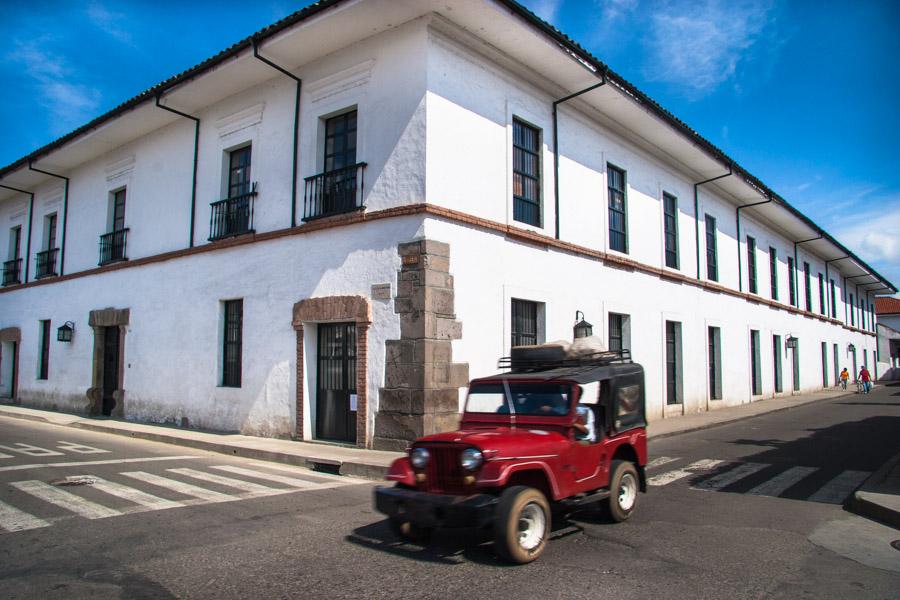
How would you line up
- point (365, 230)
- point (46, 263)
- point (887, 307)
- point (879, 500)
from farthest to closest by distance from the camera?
point (887, 307)
point (46, 263)
point (365, 230)
point (879, 500)

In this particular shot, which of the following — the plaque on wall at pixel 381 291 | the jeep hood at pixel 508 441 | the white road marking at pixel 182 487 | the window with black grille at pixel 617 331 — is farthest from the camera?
the window with black grille at pixel 617 331

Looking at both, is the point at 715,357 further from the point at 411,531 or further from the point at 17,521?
the point at 17,521

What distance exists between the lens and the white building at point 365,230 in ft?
36.8

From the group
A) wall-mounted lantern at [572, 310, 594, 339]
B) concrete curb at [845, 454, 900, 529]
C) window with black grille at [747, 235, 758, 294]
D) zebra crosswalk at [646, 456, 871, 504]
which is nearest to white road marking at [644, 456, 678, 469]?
zebra crosswalk at [646, 456, 871, 504]

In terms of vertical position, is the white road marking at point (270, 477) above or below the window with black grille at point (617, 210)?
below

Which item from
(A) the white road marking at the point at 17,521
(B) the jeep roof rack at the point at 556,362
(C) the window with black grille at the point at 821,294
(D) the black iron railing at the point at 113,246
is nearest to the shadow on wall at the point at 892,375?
(C) the window with black grille at the point at 821,294

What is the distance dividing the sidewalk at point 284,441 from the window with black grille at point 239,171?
226 inches

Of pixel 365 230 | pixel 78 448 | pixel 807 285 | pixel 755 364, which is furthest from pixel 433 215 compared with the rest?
pixel 807 285

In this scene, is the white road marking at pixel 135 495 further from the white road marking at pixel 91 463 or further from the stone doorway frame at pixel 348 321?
the stone doorway frame at pixel 348 321

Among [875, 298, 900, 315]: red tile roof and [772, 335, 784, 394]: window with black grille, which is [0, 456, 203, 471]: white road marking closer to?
[772, 335, 784, 394]: window with black grille

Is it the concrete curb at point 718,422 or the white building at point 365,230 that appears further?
the concrete curb at point 718,422

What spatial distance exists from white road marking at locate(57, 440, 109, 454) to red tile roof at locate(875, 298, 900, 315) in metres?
66.5

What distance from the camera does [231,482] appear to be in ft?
28.1

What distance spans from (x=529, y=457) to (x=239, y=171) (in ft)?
39.9
